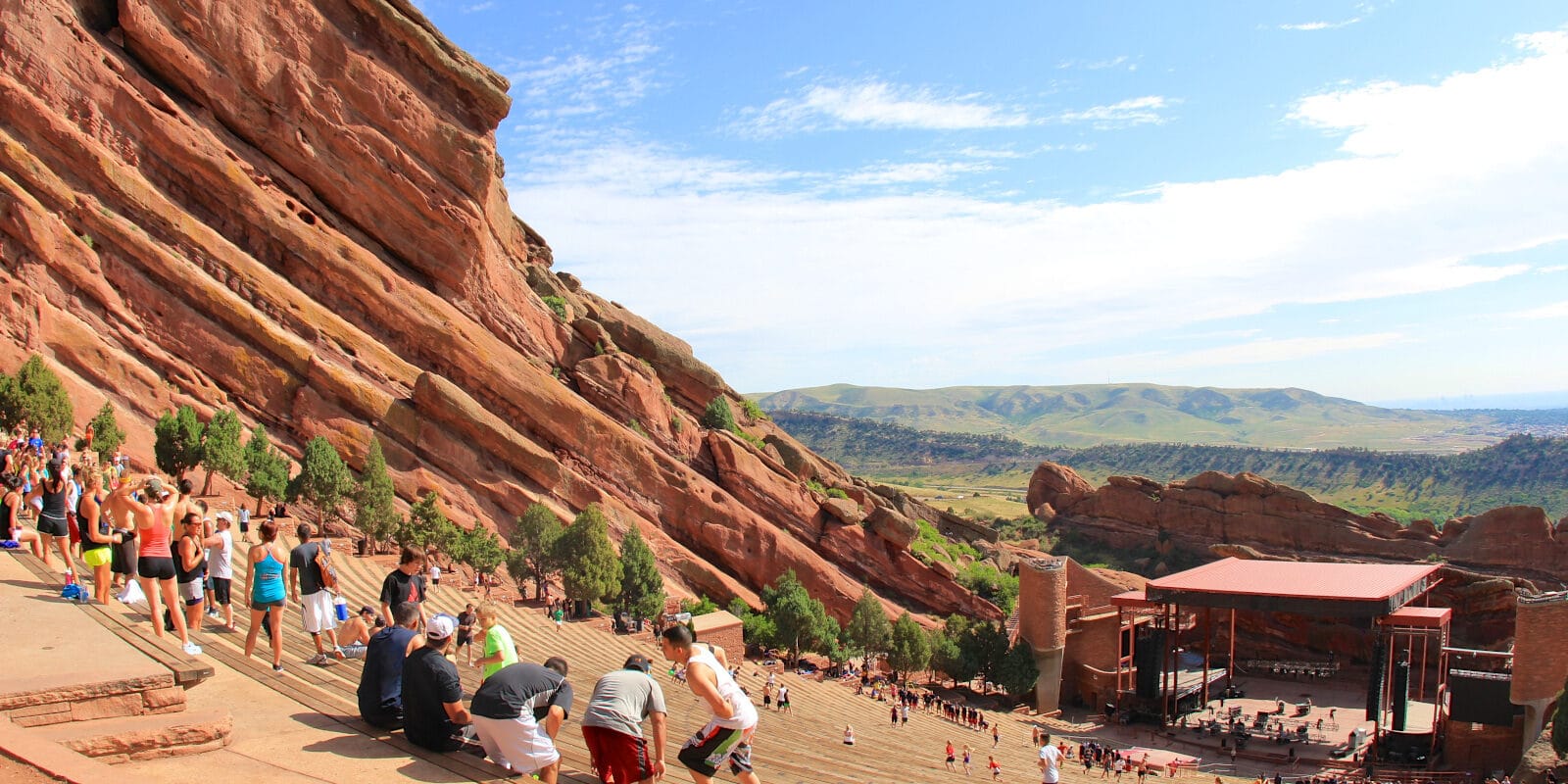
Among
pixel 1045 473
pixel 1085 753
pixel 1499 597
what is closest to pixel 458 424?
pixel 1085 753

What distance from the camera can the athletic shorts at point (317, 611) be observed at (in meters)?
12.2

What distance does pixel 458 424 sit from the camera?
132 feet

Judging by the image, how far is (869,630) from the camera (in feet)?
137

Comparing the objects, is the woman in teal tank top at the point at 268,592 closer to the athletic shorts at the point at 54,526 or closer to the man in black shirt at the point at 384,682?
the man in black shirt at the point at 384,682

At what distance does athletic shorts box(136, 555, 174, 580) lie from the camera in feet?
36.2

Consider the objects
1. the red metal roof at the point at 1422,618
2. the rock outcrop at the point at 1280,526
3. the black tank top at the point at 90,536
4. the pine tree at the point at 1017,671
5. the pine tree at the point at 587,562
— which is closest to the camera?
the black tank top at the point at 90,536

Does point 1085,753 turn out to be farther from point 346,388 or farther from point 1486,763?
point 346,388

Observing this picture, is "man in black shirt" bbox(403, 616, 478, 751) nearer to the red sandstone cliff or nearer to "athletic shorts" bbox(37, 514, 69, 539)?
"athletic shorts" bbox(37, 514, 69, 539)

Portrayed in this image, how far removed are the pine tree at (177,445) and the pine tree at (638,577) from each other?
15.1m

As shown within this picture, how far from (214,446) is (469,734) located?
28.0 meters

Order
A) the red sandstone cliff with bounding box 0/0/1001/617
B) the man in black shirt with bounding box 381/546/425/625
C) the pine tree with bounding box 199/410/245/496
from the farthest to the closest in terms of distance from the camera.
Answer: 1. the red sandstone cliff with bounding box 0/0/1001/617
2. the pine tree with bounding box 199/410/245/496
3. the man in black shirt with bounding box 381/546/425/625

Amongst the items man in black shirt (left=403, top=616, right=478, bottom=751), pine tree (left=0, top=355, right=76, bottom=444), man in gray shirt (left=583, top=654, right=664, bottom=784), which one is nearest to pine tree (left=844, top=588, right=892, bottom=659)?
pine tree (left=0, top=355, right=76, bottom=444)

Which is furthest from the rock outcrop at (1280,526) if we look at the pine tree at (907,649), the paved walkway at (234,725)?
the paved walkway at (234,725)

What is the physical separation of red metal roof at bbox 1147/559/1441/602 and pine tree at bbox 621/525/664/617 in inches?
775
